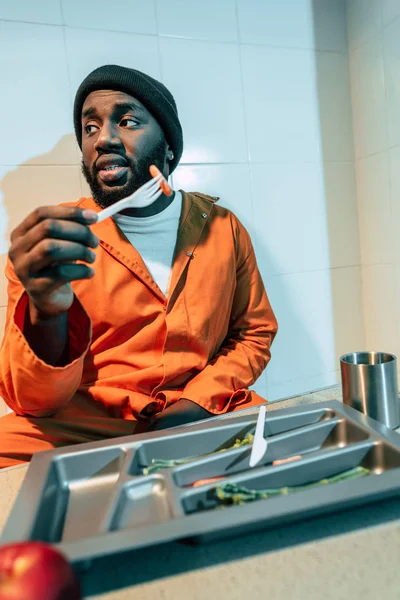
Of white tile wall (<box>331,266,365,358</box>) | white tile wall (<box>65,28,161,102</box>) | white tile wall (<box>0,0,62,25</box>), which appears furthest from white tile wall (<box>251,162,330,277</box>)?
white tile wall (<box>0,0,62,25</box>)

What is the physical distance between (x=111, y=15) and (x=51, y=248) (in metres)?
1.17

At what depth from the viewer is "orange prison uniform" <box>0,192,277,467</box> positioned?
3.38 feet

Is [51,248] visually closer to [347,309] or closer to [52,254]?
[52,254]

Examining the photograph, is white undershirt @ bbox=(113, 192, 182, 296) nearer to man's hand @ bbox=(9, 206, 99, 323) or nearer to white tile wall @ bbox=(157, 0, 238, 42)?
man's hand @ bbox=(9, 206, 99, 323)

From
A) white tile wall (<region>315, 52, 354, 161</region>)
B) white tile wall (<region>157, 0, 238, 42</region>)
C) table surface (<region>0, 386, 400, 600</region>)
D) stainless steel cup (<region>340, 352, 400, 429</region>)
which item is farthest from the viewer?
white tile wall (<region>315, 52, 354, 161</region>)

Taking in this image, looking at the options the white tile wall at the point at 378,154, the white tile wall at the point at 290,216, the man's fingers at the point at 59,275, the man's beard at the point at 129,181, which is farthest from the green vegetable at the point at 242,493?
the white tile wall at the point at 378,154

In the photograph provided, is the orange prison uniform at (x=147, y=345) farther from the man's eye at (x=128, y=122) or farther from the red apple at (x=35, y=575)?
the red apple at (x=35, y=575)

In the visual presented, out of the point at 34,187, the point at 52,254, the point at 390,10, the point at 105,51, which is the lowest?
the point at 52,254

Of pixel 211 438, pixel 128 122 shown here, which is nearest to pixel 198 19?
pixel 128 122

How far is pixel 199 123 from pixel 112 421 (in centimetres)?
105

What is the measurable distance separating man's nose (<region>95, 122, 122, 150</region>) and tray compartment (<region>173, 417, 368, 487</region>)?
2.70ft

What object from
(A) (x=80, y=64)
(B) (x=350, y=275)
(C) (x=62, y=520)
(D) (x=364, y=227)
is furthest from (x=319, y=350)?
(C) (x=62, y=520)

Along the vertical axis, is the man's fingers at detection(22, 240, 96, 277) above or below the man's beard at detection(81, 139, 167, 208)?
below

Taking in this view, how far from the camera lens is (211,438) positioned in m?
0.71
